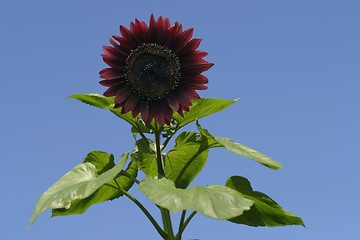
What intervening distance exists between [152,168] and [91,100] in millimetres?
551

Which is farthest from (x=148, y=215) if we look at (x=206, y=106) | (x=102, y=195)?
(x=206, y=106)

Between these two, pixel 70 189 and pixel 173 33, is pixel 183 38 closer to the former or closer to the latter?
pixel 173 33

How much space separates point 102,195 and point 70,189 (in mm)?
653

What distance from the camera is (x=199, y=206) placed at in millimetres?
2617

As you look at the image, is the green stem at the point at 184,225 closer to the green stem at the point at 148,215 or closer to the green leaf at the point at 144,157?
the green stem at the point at 148,215

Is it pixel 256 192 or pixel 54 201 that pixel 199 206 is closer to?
pixel 54 201

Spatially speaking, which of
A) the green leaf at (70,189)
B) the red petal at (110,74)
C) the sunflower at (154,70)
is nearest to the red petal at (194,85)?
the sunflower at (154,70)

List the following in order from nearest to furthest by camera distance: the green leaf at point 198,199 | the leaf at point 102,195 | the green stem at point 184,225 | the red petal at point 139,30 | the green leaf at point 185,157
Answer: the green leaf at point 198,199, the red petal at point 139,30, the green stem at point 184,225, the leaf at point 102,195, the green leaf at point 185,157

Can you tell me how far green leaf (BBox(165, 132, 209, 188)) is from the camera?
3646mm

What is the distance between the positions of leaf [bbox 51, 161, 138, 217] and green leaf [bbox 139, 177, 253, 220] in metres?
0.65

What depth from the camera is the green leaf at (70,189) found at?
2838 millimetres

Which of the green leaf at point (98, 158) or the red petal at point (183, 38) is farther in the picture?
the green leaf at point (98, 158)

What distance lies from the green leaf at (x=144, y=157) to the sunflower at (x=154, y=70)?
1.17ft

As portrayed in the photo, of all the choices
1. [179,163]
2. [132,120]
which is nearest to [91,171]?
[132,120]
